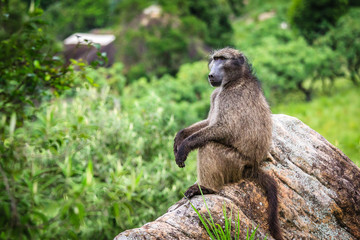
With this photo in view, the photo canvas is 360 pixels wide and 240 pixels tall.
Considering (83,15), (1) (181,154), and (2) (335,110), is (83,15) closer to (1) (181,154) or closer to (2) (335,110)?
(2) (335,110)

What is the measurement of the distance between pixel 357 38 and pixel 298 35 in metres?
2.42

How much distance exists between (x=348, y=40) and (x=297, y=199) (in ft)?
41.5

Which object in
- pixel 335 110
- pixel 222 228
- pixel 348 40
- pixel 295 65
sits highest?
pixel 222 228

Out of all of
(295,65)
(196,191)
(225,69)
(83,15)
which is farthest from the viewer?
(83,15)

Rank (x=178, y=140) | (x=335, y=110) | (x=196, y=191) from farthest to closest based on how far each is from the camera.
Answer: (x=335, y=110) → (x=178, y=140) → (x=196, y=191)

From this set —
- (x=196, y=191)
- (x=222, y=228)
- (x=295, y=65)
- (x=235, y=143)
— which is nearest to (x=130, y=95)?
(x=295, y=65)

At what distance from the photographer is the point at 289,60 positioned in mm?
13281

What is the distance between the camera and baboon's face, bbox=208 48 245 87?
371 centimetres

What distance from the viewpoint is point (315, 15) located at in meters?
14.7

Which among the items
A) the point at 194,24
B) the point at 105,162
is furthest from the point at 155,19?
the point at 105,162

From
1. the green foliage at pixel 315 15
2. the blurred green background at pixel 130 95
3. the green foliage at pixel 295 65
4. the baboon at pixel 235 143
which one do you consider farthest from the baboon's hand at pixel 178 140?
Result: the green foliage at pixel 315 15

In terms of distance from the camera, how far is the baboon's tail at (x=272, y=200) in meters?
3.23

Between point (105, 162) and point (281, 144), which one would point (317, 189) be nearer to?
point (281, 144)

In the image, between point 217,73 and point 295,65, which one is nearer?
point 217,73
